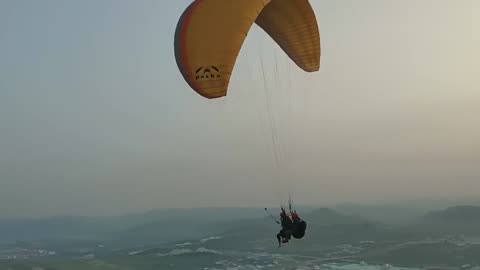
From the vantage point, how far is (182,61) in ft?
62.7

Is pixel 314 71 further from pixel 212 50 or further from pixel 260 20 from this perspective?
pixel 212 50

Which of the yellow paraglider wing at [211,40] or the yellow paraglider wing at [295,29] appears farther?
the yellow paraglider wing at [295,29]

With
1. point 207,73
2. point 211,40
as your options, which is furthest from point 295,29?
point 207,73

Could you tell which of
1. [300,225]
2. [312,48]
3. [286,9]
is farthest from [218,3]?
[300,225]

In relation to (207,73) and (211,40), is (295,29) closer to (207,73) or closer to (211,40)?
(211,40)

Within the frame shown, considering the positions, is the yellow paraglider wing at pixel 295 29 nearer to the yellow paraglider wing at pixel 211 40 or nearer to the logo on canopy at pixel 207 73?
the yellow paraglider wing at pixel 211 40

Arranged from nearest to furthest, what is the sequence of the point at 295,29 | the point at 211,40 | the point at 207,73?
the point at 207,73, the point at 211,40, the point at 295,29

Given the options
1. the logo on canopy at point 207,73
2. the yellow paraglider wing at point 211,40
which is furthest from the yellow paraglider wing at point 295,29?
the logo on canopy at point 207,73

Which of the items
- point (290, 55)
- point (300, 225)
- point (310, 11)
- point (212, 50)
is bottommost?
point (300, 225)

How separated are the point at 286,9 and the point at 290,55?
2.50 m

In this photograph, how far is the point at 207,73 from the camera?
19.2 m

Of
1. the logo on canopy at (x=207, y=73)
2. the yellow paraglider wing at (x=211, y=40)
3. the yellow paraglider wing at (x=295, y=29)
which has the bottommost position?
the logo on canopy at (x=207, y=73)

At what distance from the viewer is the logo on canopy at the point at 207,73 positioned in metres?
19.1

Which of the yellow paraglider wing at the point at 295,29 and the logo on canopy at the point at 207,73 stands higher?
the yellow paraglider wing at the point at 295,29
